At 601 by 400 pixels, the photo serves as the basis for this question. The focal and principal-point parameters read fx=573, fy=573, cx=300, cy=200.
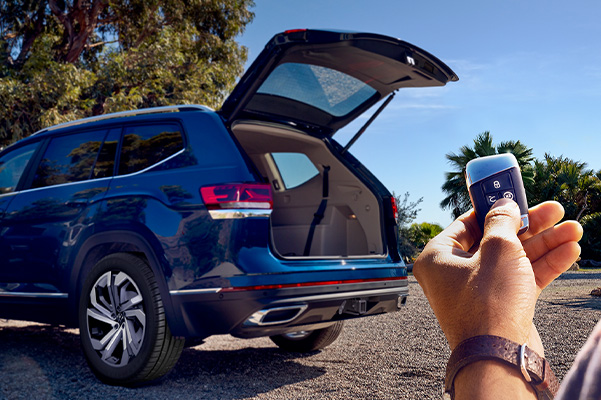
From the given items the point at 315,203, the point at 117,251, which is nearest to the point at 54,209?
the point at 117,251

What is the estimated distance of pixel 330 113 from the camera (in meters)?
4.79

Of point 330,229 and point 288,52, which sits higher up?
point 288,52

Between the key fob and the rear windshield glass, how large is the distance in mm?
2522

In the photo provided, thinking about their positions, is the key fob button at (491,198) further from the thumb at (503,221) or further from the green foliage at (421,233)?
the green foliage at (421,233)

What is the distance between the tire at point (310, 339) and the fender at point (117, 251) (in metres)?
1.55

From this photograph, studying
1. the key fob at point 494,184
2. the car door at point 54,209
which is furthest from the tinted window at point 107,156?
the key fob at point 494,184

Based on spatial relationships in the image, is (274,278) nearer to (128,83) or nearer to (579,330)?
(579,330)

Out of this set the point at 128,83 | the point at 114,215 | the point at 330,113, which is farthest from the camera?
the point at 128,83

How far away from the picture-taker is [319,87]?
447 centimetres

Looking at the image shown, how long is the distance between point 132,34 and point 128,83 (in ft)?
8.04

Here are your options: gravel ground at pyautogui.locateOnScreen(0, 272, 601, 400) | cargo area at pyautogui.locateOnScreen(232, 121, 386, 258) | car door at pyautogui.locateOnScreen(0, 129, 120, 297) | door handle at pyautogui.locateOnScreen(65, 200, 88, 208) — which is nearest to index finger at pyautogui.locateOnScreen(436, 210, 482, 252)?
gravel ground at pyautogui.locateOnScreen(0, 272, 601, 400)

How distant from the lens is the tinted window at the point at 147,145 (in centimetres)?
402

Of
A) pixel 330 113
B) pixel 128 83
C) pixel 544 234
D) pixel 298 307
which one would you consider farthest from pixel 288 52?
pixel 128 83

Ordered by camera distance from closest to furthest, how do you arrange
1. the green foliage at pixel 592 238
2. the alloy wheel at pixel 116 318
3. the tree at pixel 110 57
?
the alloy wheel at pixel 116 318, the tree at pixel 110 57, the green foliage at pixel 592 238
